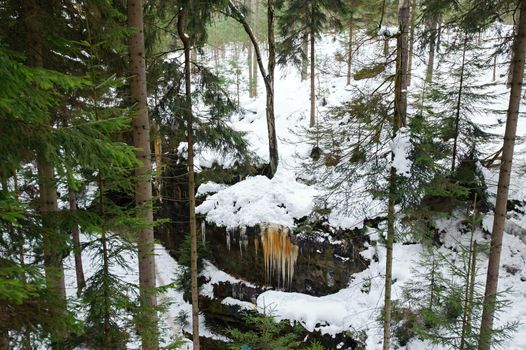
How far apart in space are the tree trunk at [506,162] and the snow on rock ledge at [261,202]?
518 centimetres

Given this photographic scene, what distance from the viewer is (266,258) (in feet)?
35.8

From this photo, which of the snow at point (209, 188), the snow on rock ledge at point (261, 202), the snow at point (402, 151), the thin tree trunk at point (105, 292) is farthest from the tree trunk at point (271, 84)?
the thin tree trunk at point (105, 292)

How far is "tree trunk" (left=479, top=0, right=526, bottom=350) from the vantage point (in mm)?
6062

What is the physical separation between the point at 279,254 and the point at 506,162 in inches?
256

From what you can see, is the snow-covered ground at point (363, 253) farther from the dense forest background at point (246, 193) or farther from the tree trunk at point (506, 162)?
the tree trunk at point (506, 162)

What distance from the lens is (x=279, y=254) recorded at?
1072cm

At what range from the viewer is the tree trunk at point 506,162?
239 inches

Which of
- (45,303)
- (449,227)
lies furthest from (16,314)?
(449,227)

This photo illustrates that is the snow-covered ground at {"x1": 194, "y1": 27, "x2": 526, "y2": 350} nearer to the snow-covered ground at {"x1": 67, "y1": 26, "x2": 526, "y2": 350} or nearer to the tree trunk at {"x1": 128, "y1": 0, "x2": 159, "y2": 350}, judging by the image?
the snow-covered ground at {"x1": 67, "y1": 26, "x2": 526, "y2": 350}

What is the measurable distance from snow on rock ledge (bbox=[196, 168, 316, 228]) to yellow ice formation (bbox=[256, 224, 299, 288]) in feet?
1.03

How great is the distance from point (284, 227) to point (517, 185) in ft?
23.1

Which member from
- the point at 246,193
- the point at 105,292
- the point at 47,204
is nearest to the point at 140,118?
the point at 47,204

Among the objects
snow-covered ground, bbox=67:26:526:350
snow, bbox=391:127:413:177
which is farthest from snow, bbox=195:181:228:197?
snow, bbox=391:127:413:177

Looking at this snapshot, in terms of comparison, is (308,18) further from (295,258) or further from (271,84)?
(295,258)
